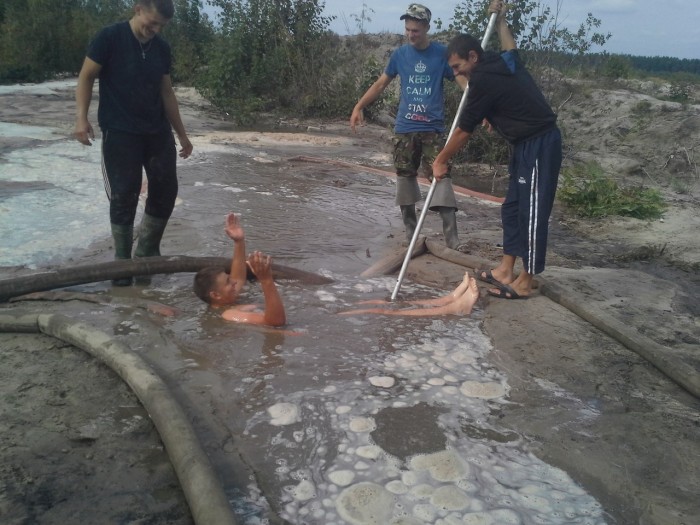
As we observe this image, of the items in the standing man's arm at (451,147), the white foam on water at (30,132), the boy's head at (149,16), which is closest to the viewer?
the boy's head at (149,16)

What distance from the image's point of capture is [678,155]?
38.1 ft

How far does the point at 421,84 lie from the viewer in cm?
544

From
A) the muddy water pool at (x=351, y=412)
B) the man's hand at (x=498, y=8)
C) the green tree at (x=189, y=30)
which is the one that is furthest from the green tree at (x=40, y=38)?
the man's hand at (x=498, y=8)

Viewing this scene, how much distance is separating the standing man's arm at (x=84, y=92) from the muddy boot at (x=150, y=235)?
30.1 inches

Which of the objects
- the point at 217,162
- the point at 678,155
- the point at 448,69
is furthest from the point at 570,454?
the point at 678,155

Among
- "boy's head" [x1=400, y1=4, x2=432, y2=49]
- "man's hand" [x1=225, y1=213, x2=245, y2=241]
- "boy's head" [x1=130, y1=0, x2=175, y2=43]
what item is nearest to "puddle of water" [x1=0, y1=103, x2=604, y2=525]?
"man's hand" [x1=225, y1=213, x2=245, y2=241]

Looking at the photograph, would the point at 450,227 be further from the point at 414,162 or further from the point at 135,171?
the point at 135,171

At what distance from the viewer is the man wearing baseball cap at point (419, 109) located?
5.38 metres

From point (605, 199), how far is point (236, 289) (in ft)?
17.7

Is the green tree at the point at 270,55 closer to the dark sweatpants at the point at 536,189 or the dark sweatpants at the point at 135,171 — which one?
the dark sweatpants at the point at 135,171

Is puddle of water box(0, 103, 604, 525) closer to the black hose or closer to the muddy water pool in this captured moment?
the muddy water pool

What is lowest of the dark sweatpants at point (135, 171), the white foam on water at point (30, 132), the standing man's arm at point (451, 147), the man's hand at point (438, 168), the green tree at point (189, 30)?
the white foam on water at point (30, 132)

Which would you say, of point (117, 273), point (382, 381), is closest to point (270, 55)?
point (117, 273)

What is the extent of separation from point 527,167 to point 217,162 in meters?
5.79
